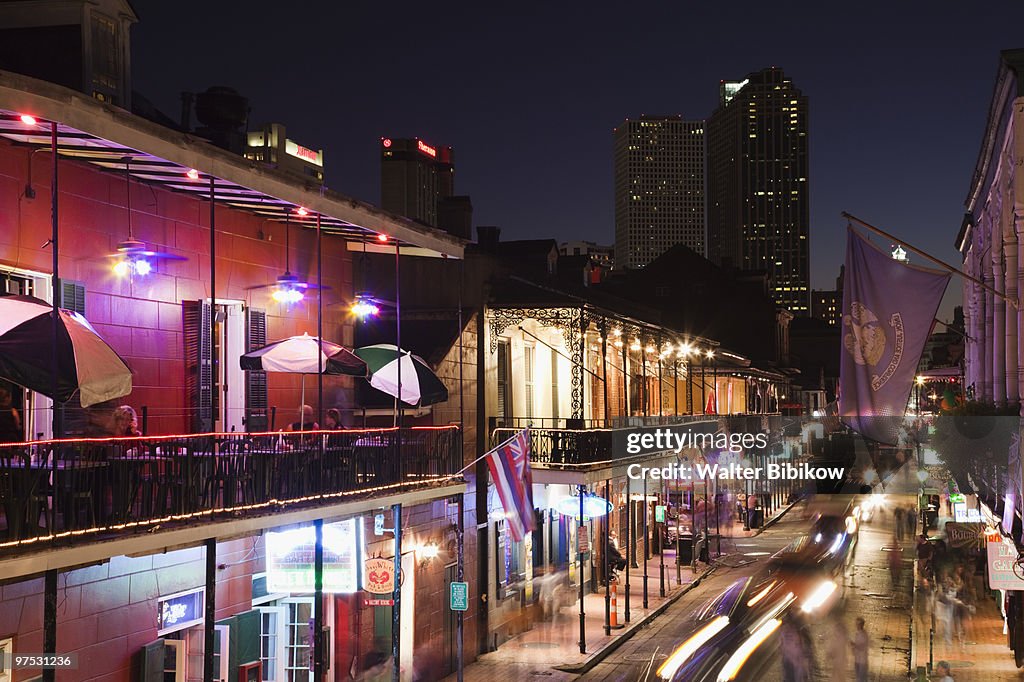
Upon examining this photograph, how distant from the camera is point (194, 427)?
48.1 feet

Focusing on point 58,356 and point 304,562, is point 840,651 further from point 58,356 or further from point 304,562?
point 58,356

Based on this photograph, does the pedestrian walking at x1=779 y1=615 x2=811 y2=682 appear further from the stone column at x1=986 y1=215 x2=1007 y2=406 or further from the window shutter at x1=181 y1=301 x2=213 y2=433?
the window shutter at x1=181 y1=301 x2=213 y2=433

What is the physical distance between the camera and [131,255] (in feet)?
42.7

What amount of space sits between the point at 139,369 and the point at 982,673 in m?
16.2

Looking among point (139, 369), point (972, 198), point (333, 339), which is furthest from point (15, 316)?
point (972, 198)

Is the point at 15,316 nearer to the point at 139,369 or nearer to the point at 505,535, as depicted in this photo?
the point at 139,369

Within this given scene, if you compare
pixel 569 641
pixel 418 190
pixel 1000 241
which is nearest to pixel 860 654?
pixel 569 641

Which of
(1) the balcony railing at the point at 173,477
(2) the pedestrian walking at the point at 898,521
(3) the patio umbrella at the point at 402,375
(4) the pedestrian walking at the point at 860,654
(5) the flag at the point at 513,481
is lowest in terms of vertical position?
(2) the pedestrian walking at the point at 898,521

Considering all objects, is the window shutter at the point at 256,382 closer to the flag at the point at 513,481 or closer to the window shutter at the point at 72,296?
the window shutter at the point at 72,296

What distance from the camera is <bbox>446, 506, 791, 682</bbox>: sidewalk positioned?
20703mm

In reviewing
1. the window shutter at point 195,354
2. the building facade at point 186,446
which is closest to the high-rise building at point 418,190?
the building facade at point 186,446

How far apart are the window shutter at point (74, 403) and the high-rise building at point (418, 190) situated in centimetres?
1420

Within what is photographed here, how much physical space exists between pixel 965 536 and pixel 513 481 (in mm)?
16209

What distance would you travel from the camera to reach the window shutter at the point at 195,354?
47.3ft
